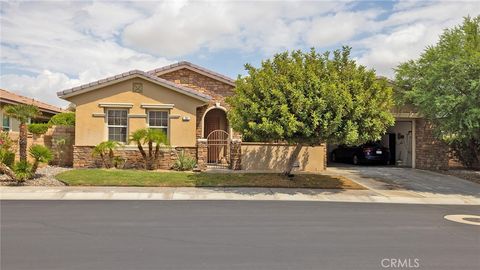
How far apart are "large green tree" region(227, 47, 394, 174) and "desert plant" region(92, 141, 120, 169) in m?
6.10

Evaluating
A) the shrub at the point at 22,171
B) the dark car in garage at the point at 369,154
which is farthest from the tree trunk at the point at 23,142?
the dark car in garage at the point at 369,154

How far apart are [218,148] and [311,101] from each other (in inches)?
323

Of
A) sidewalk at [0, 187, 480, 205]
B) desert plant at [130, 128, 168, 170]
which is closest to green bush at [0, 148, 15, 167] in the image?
sidewalk at [0, 187, 480, 205]

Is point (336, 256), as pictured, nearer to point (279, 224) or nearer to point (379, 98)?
point (279, 224)

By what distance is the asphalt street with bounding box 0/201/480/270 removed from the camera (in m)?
5.95

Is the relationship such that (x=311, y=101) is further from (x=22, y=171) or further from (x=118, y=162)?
(x=22, y=171)

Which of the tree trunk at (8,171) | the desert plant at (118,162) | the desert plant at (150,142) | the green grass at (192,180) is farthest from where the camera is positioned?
the desert plant at (118,162)

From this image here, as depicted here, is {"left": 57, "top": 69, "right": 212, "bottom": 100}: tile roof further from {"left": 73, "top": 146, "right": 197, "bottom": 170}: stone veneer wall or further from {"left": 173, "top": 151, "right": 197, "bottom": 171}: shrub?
{"left": 173, "top": 151, "right": 197, "bottom": 171}: shrub

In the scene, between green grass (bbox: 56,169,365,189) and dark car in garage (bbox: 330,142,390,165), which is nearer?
green grass (bbox: 56,169,365,189)

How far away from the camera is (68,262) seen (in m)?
5.78

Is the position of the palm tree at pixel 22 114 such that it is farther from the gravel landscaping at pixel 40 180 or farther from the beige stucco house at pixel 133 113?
the beige stucco house at pixel 133 113

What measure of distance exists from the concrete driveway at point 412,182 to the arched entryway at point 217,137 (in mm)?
5687

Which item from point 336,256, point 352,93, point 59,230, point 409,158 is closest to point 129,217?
point 59,230

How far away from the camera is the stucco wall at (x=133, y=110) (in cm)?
1828
